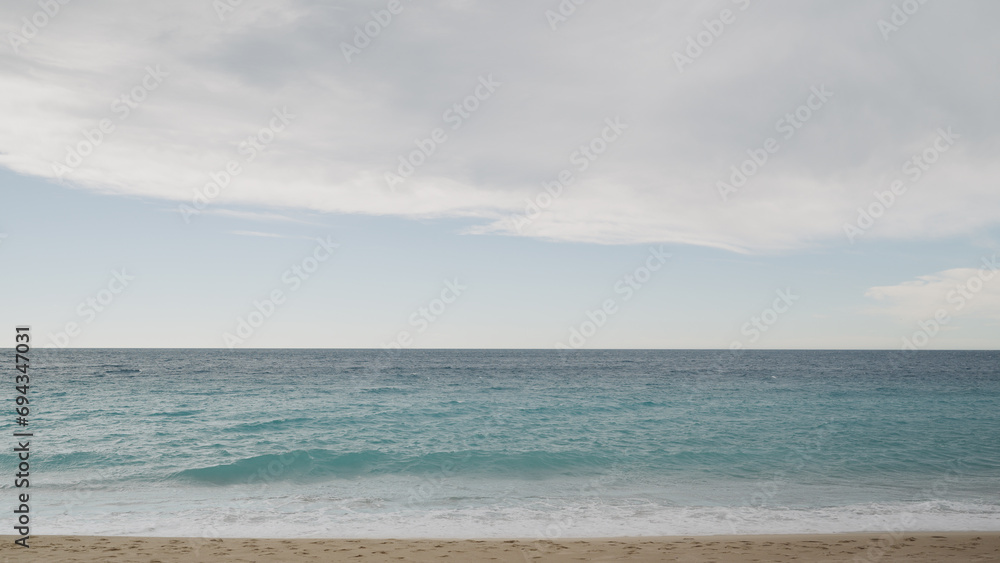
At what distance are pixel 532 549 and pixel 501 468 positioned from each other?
7014mm

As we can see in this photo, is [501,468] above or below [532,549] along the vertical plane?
below

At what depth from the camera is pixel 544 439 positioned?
64.6ft

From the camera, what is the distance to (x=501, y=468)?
15.9m

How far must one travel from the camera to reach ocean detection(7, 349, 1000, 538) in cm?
1086

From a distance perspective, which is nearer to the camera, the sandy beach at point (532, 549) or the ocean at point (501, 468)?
the sandy beach at point (532, 549)

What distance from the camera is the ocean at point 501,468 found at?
10859mm

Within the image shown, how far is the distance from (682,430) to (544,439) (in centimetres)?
602

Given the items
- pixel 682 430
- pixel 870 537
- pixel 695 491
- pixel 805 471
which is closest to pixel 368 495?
pixel 695 491

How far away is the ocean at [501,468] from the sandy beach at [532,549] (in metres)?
0.67

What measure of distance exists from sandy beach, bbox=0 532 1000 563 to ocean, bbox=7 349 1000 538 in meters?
0.67

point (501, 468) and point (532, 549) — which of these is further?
point (501, 468)

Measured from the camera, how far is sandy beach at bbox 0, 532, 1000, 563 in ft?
27.5

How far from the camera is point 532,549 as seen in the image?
8938 millimetres

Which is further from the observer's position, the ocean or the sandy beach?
the ocean
